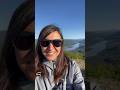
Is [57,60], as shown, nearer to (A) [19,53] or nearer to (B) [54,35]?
(B) [54,35]

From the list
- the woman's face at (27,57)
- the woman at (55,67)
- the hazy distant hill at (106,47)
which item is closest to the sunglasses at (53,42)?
the woman at (55,67)

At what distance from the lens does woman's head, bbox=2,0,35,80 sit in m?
3.26

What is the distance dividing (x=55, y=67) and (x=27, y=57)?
13.4 inches

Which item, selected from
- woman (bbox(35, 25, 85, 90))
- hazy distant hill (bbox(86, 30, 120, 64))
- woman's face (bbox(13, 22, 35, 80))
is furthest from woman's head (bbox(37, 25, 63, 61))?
hazy distant hill (bbox(86, 30, 120, 64))

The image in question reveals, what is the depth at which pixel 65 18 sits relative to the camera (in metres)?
3.17

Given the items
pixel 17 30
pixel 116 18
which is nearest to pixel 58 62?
pixel 17 30

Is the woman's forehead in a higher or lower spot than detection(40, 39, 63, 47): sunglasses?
higher

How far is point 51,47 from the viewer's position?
309cm

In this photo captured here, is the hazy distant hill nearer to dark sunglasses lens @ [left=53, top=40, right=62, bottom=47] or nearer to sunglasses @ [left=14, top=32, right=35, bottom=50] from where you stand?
dark sunglasses lens @ [left=53, top=40, right=62, bottom=47]

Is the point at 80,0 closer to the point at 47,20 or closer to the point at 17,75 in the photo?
the point at 47,20

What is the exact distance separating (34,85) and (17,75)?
0.24 m

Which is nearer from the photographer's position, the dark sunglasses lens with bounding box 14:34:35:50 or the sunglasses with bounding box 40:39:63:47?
the sunglasses with bounding box 40:39:63:47

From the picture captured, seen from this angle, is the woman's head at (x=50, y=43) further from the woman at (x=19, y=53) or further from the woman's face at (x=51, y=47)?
the woman at (x=19, y=53)

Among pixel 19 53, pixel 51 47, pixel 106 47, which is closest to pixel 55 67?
pixel 51 47
